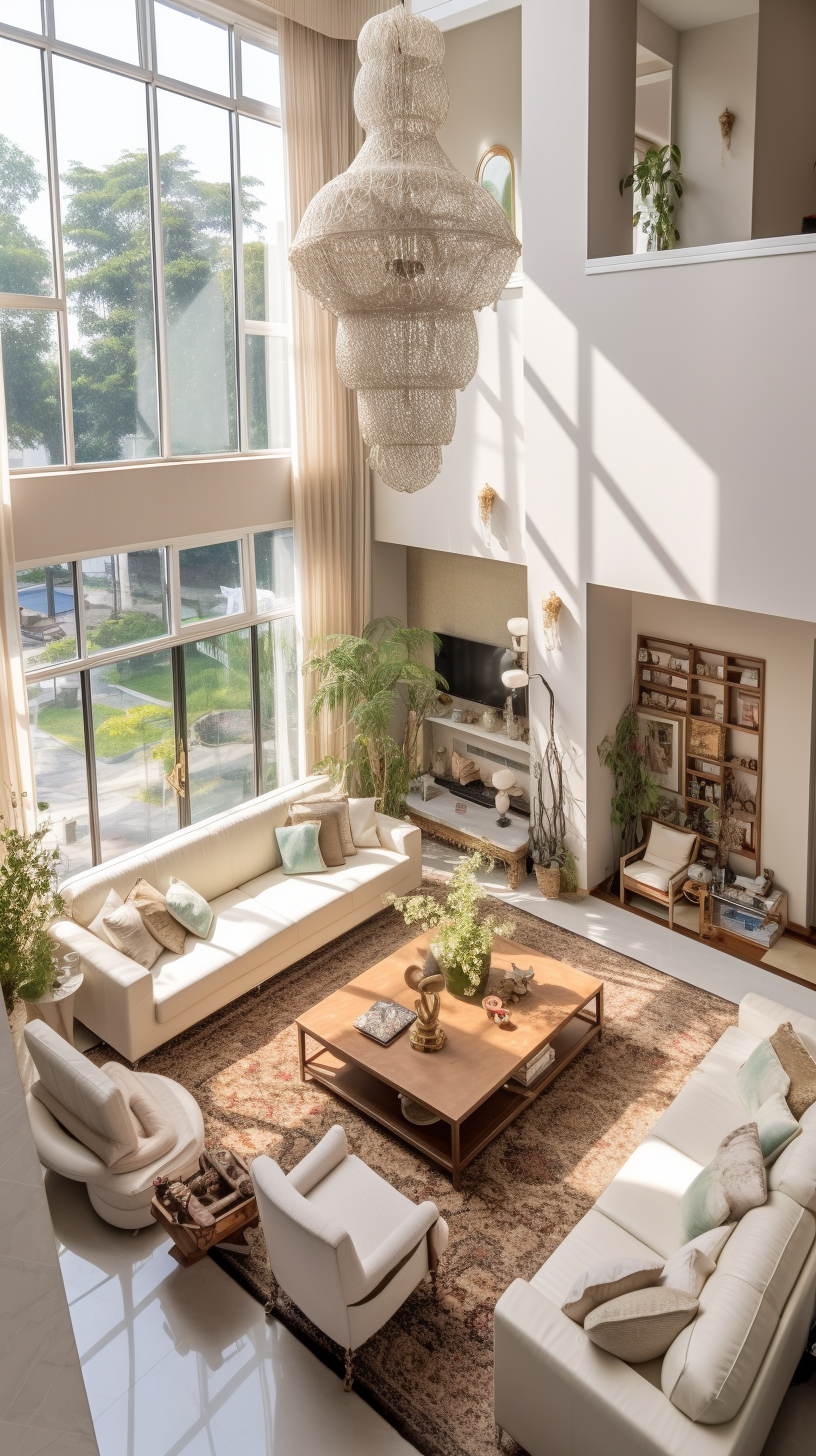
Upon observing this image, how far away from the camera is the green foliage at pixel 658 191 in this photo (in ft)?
22.7

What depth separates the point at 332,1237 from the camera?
397cm

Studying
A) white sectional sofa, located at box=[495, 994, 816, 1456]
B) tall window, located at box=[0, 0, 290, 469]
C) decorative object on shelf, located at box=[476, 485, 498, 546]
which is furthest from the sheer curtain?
white sectional sofa, located at box=[495, 994, 816, 1456]

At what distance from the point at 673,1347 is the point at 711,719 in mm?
4849

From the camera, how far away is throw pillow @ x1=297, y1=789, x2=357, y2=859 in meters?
7.90

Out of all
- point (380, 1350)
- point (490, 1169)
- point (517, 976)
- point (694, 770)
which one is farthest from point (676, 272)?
point (380, 1350)

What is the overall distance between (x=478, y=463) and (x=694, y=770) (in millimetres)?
2915

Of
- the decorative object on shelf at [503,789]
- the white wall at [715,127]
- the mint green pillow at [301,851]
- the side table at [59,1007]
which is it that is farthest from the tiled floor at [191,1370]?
the white wall at [715,127]

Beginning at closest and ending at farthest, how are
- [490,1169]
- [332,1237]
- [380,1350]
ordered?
[332,1237]
[380,1350]
[490,1169]

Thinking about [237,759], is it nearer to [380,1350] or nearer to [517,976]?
[517,976]

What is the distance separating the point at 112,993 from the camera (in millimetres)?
6062

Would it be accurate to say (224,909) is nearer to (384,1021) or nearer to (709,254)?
(384,1021)

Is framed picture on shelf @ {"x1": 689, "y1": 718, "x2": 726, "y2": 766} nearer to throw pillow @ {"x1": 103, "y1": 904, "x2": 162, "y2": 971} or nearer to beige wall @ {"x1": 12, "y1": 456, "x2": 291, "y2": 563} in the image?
beige wall @ {"x1": 12, "y1": 456, "x2": 291, "y2": 563}

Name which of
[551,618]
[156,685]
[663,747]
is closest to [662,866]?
[663,747]

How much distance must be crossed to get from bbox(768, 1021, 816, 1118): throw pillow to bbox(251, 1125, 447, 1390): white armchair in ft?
5.55
